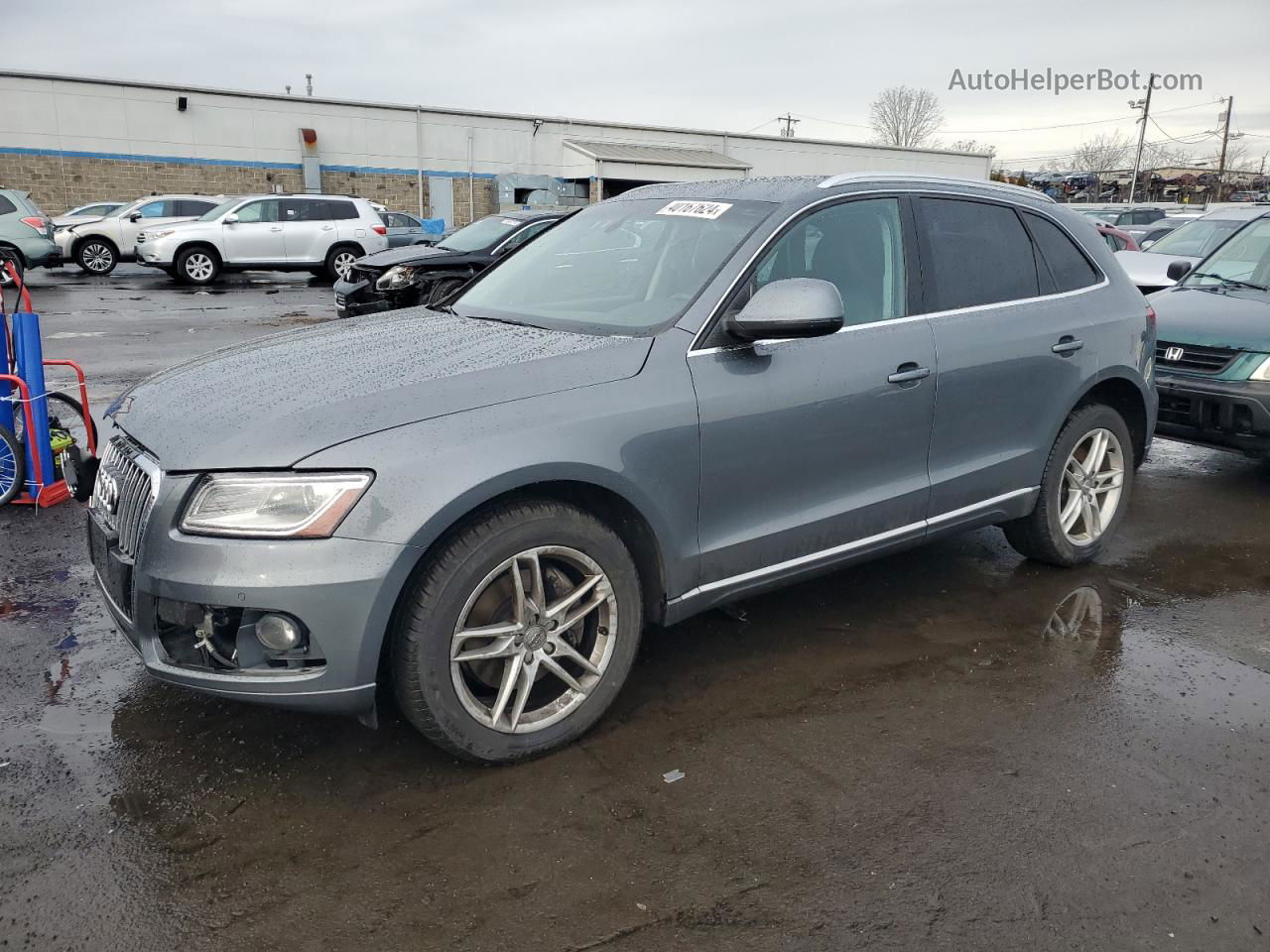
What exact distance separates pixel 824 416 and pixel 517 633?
4.41 ft

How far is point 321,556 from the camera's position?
2.61m

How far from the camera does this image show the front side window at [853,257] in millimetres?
3635

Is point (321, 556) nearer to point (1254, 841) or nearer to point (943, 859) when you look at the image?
point (943, 859)

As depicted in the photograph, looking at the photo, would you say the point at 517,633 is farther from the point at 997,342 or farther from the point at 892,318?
the point at 997,342

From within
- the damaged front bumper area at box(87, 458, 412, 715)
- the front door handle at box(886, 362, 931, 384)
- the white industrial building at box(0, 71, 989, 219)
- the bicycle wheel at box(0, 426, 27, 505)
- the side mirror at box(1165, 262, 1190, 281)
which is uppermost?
the white industrial building at box(0, 71, 989, 219)

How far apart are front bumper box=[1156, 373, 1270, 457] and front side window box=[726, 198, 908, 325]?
3344mm

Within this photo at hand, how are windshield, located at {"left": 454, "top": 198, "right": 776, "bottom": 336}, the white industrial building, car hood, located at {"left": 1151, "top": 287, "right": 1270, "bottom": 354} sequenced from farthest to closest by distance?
1. the white industrial building
2. car hood, located at {"left": 1151, "top": 287, "right": 1270, "bottom": 354}
3. windshield, located at {"left": 454, "top": 198, "right": 776, "bottom": 336}

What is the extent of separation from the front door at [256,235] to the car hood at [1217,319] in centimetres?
1734

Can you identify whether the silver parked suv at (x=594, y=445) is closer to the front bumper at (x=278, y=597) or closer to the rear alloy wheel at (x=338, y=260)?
the front bumper at (x=278, y=597)

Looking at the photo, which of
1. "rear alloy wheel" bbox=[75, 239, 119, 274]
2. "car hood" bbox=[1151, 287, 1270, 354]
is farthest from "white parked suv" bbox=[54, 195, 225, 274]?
"car hood" bbox=[1151, 287, 1270, 354]

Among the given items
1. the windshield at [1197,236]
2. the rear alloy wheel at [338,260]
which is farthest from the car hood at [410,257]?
the windshield at [1197,236]

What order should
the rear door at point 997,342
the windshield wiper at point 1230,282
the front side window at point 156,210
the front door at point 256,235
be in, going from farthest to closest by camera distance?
1. the front side window at point 156,210
2. the front door at point 256,235
3. the windshield wiper at point 1230,282
4. the rear door at point 997,342

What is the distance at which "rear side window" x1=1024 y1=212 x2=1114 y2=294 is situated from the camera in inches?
179

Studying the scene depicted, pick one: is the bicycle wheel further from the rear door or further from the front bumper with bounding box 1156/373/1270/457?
the front bumper with bounding box 1156/373/1270/457
